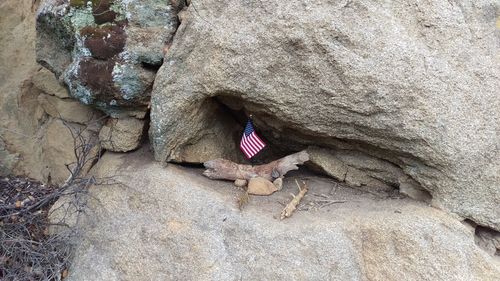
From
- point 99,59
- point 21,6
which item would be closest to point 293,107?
point 99,59

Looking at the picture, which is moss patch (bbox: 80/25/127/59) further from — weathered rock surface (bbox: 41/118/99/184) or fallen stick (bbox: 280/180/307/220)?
fallen stick (bbox: 280/180/307/220)

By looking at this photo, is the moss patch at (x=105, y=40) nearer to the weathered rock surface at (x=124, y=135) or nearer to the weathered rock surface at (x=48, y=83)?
the weathered rock surface at (x=124, y=135)

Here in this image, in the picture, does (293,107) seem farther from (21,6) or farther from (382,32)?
(21,6)

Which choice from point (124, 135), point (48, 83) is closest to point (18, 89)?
point (48, 83)

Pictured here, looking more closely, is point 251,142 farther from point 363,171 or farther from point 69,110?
point 69,110

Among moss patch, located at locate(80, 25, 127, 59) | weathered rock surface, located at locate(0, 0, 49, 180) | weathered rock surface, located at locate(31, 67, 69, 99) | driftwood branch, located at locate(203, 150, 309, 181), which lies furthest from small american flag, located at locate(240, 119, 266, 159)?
weathered rock surface, located at locate(0, 0, 49, 180)

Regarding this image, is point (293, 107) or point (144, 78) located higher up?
point (293, 107)
